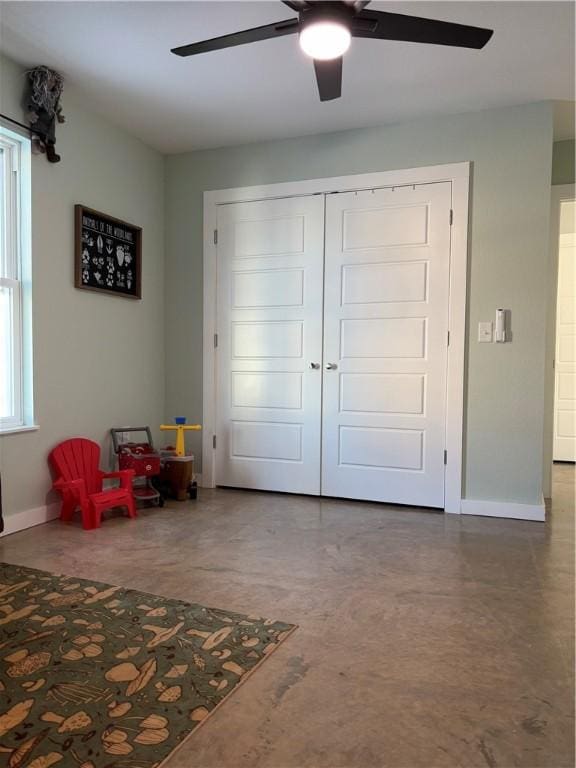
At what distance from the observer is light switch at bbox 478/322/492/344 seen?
344 centimetres

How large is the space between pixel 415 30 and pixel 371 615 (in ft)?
7.28

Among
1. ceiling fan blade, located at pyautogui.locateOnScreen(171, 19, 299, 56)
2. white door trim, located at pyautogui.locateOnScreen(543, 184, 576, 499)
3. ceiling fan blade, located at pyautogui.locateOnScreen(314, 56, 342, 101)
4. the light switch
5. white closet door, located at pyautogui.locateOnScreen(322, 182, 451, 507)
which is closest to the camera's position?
ceiling fan blade, located at pyautogui.locateOnScreen(171, 19, 299, 56)

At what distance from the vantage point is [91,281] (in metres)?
3.52

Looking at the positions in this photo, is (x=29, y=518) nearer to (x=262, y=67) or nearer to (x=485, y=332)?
(x=262, y=67)

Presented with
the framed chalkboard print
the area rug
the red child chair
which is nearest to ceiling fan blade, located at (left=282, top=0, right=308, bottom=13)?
the framed chalkboard print

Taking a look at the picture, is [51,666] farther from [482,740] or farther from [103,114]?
[103,114]

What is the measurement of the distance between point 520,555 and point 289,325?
7.18 ft

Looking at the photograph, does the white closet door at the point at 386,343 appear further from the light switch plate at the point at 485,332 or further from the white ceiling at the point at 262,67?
the white ceiling at the point at 262,67

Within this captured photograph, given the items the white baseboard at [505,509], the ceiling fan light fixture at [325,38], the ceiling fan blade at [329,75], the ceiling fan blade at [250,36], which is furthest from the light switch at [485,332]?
the ceiling fan blade at [250,36]

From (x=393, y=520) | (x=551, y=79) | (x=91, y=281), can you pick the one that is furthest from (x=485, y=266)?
(x=91, y=281)

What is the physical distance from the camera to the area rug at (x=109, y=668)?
1.32 m

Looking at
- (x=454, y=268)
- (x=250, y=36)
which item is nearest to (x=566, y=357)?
(x=454, y=268)

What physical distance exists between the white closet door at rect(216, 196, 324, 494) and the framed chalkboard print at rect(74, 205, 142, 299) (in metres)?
0.65

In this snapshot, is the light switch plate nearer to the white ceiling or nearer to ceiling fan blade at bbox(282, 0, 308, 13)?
the white ceiling
